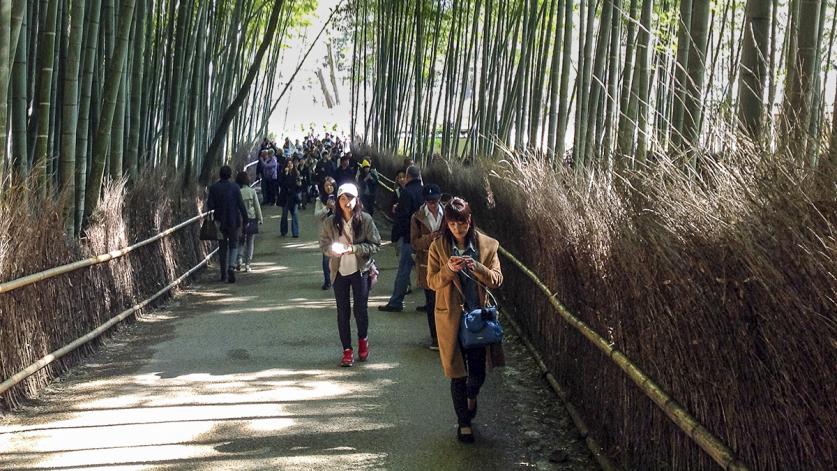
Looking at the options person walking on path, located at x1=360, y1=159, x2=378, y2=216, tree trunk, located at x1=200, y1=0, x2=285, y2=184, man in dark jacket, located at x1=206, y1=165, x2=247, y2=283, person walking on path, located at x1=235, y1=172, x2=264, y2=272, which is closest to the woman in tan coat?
man in dark jacket, located at x1=206, y1=165, x2=247, y2=283

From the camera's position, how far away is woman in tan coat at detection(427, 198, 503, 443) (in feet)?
18.9

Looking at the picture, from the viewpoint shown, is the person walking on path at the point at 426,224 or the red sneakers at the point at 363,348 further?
the person walking on path at the point at 426,224

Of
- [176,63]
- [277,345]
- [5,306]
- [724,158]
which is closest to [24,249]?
[5,306]

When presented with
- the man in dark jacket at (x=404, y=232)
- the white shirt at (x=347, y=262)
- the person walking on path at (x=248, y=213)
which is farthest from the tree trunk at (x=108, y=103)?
the person walking on path at (x=248, y=213)

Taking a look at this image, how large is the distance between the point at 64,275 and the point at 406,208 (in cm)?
394

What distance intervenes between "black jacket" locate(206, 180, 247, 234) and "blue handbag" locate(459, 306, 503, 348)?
25.0 feet

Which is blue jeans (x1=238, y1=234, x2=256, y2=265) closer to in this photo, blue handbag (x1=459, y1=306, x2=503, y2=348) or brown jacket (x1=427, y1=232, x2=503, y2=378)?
brown jacket (x1=427, y1=232, x2=503, y2=378)

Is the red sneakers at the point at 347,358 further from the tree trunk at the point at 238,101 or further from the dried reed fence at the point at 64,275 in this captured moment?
the tree trunk at the point at 238,101

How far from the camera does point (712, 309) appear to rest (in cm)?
386

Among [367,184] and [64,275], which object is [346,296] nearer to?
[64,275]

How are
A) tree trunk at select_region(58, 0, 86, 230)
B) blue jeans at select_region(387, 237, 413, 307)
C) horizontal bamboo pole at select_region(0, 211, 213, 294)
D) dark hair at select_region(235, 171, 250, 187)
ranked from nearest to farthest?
1. horizontal bamboo pole at select_region(0, 211, 213, 294)
2. tree trunk at select_region(58, 0, 86, 230)
3. blue jeans at select_region(387, 237, 413, 307)
4. dark hair at select_region(235, 171, 250, 187)

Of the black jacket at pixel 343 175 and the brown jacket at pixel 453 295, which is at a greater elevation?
the black jacket at pixel 343 175

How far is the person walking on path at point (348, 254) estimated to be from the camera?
25.6ft

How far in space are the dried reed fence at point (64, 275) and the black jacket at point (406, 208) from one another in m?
2.36
